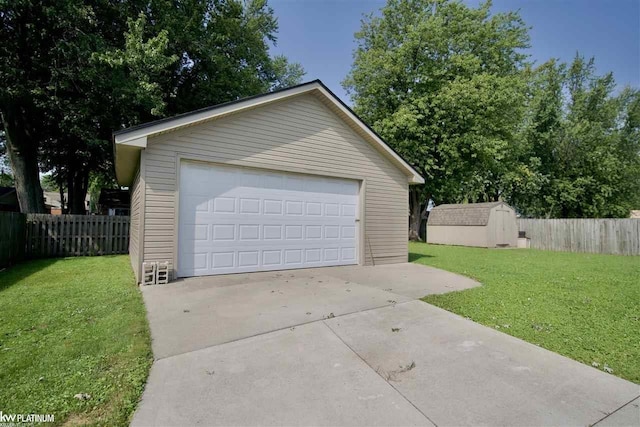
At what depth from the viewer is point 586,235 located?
574 inches

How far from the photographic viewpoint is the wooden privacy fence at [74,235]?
9.48m

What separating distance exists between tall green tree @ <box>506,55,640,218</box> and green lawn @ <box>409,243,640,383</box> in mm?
19784

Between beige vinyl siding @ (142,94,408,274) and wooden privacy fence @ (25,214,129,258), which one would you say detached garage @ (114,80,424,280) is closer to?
beige vinyl siding @ (142,94,408,274)

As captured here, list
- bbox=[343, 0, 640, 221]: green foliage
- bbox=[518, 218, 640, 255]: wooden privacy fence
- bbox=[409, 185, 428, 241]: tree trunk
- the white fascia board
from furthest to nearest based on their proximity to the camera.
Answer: bbox=[409, 185, 428, 241]: tree trunk
bbox=[343, 0, 640, 221]: green foliage
bbox=[518, 218, 640, 255]: wooden privacy fence
the white fascia board

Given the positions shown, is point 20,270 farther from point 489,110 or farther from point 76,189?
point 489,110

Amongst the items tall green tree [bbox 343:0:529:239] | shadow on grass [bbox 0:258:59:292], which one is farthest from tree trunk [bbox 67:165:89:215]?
tall green tree [bbox 343:0:529:239]

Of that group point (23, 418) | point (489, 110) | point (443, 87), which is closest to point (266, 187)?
point (23, 418)

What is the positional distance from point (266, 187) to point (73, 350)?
16.3ft

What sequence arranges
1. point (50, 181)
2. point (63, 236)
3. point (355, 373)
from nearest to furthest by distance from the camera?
point (355, 373) → point (63, 236) → point (50, 181)

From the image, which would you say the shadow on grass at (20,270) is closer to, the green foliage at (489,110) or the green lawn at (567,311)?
the green lawn at (567,311)

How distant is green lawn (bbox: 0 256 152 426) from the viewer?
2199mm

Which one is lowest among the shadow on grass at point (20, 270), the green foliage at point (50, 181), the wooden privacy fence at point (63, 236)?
the shadow on grass at point (20, 270)

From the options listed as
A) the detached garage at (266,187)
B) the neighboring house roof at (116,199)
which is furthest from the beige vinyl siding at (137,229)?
the neighboring house roof at (116,199)

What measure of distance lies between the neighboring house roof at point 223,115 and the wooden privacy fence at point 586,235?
10761 millimetres
